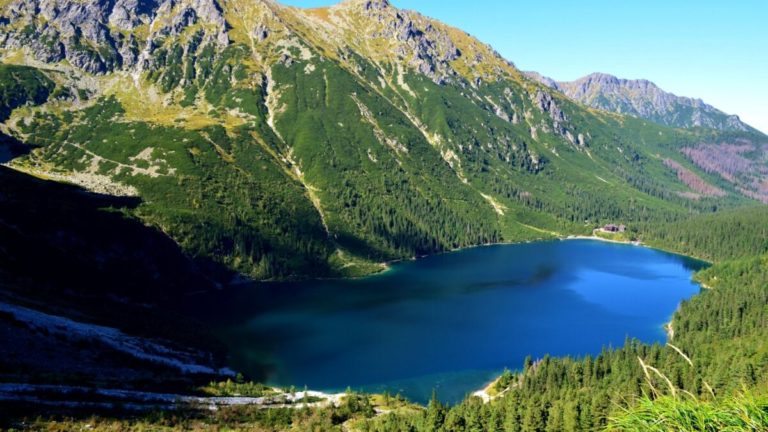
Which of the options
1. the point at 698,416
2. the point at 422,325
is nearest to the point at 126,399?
the point at 698,416

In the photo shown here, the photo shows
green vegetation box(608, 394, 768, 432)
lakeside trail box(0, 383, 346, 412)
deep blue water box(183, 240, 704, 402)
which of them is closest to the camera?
green vegetation box(608, 394, 768, 432)

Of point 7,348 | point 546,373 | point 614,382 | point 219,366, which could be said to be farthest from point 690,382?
point 7,348

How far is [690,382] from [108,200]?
171m

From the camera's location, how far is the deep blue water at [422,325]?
10644cm

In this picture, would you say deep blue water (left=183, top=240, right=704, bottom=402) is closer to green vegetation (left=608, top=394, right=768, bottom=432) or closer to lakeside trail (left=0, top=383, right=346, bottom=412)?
lakeside trail (left=0, top=383, right=346, bottom=412)

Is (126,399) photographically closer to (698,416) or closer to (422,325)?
(698,416)

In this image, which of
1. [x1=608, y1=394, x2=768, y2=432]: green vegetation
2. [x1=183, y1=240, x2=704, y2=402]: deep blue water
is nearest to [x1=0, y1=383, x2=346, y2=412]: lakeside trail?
[x1=183, y1=240, x2=704, y2=402]: deep blue water

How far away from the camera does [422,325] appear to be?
139500 mm

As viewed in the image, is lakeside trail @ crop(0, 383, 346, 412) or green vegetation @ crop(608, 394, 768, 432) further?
lakeside trail @ crop(0, 383, 346, 412)

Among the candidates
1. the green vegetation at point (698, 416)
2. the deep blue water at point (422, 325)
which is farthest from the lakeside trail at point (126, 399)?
the green vegetation at point (698, 416)

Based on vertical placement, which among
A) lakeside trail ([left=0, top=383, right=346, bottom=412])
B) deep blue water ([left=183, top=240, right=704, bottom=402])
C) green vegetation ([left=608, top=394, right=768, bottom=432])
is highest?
green vegetation ([left=608, top=394, right=768, bottom=432])

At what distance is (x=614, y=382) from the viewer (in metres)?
86.5

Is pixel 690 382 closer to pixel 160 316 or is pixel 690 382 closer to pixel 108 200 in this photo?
pixel 160 316

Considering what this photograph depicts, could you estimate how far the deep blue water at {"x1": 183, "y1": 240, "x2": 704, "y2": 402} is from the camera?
106 metres
